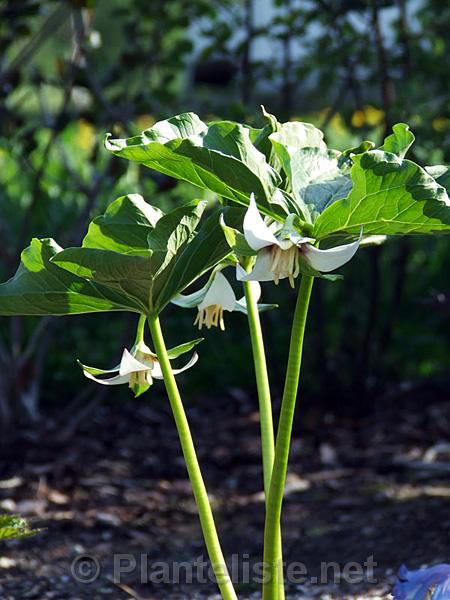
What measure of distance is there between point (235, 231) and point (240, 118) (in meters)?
1.77

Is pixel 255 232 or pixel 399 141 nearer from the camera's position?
pixel 255 232

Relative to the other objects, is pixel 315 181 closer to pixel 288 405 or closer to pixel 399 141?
pixel 399 141

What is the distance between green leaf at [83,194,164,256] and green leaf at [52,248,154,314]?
50 millimetres

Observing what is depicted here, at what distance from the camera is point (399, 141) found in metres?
1.28

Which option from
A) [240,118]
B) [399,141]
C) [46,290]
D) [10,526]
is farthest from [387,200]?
[240,118]

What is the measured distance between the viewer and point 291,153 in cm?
126

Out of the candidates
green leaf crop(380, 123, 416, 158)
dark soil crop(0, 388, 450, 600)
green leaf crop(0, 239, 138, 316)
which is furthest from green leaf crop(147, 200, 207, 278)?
dark soil crop(0, 388, 450, 600)

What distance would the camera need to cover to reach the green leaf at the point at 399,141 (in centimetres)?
126

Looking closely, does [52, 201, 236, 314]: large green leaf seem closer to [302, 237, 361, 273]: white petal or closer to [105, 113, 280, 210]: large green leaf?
[105, 113, 280, 210]: large green leaf

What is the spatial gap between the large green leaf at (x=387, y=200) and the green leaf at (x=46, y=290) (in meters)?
0.33

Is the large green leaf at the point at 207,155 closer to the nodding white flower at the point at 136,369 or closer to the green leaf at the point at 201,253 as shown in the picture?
the green leaf at the point at 201,253

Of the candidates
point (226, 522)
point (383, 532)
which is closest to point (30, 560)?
point (226, 522)

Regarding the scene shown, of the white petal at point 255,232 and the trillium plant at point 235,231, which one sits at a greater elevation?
the trillium plant at point 235,231

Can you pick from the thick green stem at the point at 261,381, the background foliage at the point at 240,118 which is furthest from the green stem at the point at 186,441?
the background foliage at the point at 240,118
